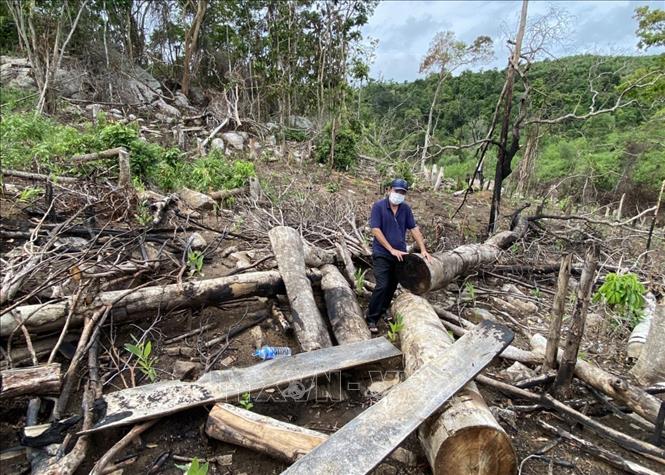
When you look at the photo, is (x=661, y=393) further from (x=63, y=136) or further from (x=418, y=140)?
(x=418, y=140)

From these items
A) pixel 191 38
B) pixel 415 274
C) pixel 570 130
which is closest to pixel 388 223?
pixel 415 274

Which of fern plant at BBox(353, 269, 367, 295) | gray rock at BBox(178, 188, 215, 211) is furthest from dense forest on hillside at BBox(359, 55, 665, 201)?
gray rock at BBox(178, 188, 215, 211)

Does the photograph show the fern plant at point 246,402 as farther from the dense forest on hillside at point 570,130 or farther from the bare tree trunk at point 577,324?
the dense forest on hillside at point 570,130

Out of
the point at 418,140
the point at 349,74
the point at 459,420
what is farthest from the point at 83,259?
the point at 418,140

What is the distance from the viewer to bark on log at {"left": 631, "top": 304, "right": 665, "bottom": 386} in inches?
124

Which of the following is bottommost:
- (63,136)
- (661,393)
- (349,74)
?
(661,393)

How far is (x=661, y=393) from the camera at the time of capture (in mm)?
3162

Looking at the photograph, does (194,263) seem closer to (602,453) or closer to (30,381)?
(30,381)

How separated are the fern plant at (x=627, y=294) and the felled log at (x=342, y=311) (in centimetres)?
291

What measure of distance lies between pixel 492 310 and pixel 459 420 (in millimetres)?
2878

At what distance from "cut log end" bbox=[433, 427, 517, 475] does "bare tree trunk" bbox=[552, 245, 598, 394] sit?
3.86 feet

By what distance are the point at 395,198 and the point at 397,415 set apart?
2.18 metres

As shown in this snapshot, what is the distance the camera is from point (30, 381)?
2143mm

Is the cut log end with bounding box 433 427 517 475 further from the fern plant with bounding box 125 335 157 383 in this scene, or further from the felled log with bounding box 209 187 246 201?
the felled log with bounding box 209 187 246 201
